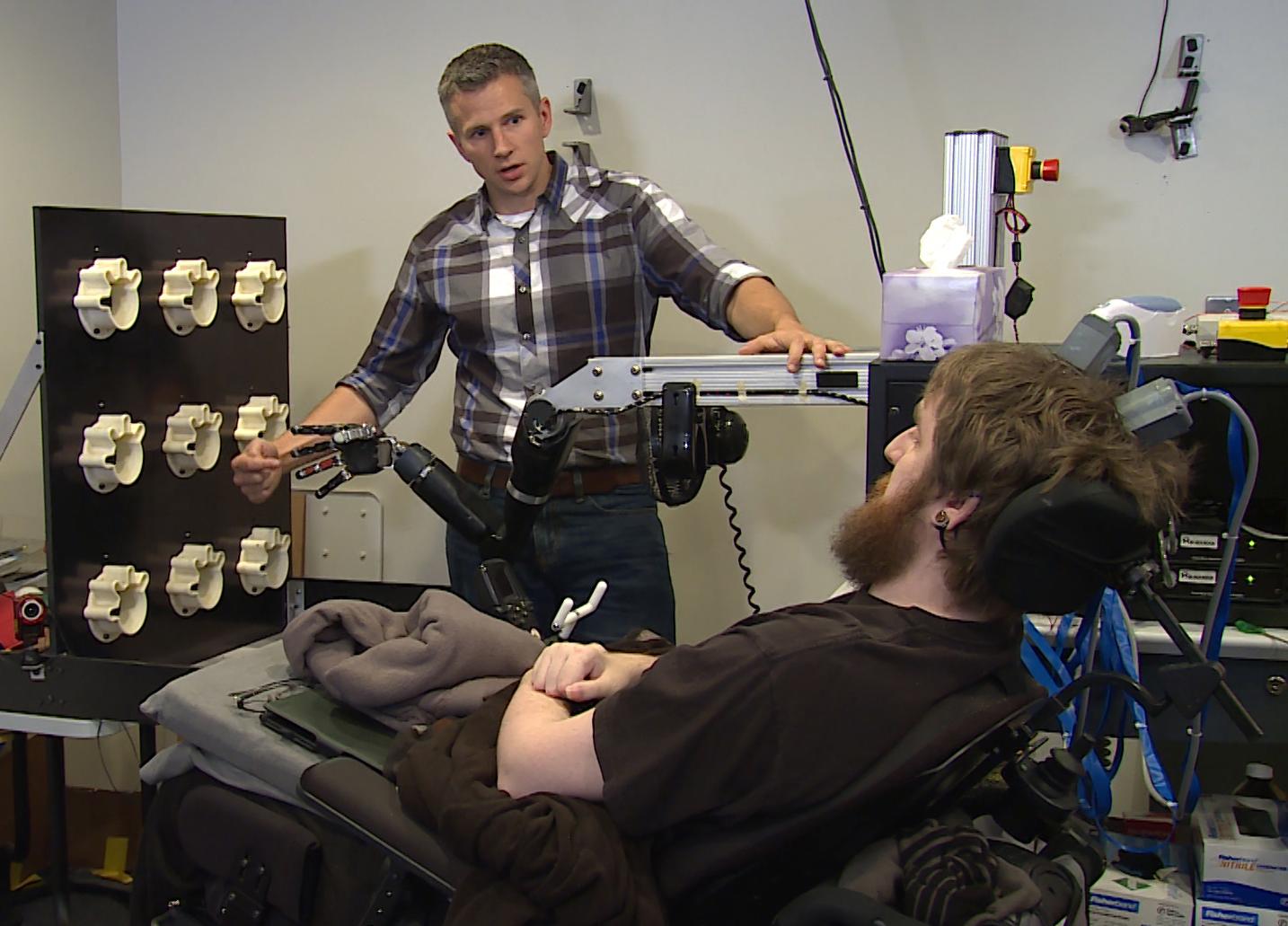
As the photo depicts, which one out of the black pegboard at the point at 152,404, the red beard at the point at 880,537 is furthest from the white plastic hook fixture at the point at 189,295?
the red beard at the point at 880,537

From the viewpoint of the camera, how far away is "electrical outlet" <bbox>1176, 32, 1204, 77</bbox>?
7.75 feet

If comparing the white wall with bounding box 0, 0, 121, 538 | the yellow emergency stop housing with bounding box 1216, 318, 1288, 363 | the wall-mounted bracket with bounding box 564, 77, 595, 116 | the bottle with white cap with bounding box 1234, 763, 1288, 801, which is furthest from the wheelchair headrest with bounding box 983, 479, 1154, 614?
the white wall with bounding box 0, 0, 121, 538

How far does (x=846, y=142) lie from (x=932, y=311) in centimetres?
114

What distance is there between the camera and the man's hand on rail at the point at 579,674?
1.24 metres

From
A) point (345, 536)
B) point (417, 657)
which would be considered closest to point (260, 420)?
point (345, 536)

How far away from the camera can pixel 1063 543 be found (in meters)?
1.02

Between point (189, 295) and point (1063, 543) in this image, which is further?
point (189, 295)

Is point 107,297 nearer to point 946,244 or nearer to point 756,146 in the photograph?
point 946,244

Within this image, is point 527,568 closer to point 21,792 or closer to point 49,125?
point 21,792

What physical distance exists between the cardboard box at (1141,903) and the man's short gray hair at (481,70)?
1.66 m

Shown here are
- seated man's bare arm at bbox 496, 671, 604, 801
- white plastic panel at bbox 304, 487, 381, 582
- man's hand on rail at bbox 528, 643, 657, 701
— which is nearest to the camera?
seated man's bare arm at bbox 496, 671, 604, 801

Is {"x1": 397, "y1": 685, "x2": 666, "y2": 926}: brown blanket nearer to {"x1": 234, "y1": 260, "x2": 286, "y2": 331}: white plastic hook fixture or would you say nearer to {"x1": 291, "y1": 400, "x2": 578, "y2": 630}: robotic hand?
{"x1": 291, "y1": 400, "x2": 578, "y2": 630}: robotic hand

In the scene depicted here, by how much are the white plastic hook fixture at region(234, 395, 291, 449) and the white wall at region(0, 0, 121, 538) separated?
63 centimetres

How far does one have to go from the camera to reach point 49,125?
2844 millimetres
